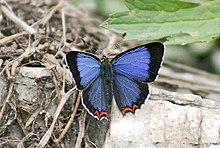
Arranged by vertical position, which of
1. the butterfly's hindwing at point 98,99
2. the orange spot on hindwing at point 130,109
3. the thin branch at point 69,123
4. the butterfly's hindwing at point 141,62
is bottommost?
the thin branch at point 69,123

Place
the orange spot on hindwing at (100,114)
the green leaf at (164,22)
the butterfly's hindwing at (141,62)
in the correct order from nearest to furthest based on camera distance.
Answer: the orange spot on hindwing at (100,114)
the butterfly's hindwing at (141,62)
the green leaf at (164,22)

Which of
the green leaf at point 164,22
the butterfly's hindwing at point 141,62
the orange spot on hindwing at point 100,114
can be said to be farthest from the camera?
the green leaf at point 164,22

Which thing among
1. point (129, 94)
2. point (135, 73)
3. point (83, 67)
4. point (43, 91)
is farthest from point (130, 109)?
point (43, 91)

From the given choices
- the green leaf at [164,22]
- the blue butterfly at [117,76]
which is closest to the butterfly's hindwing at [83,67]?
the blue butterfly at [117,76]

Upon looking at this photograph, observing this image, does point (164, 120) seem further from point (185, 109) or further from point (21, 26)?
point (21, 26)

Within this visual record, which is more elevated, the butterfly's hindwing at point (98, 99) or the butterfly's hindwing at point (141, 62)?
the butterfly's hindwing at point (141, 62)

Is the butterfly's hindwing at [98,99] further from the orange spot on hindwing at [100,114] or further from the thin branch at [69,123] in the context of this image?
the thin branch at [69,123]
